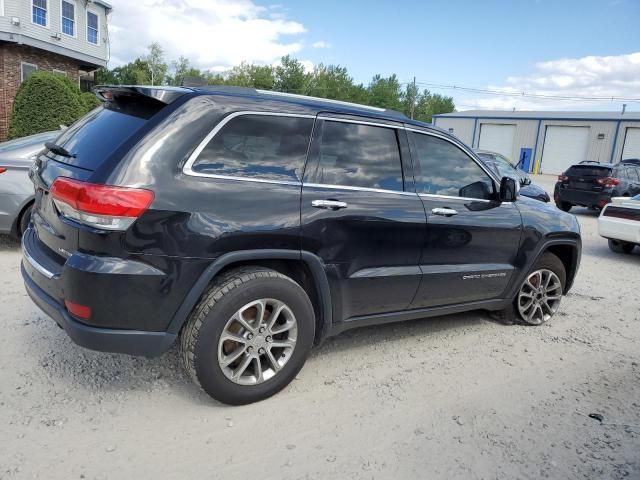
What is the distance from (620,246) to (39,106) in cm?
1685

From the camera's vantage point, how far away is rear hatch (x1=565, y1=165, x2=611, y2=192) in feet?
45.5

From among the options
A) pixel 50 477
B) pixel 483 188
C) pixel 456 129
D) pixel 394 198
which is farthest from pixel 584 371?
pixel 456 129

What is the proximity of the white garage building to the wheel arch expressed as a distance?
35.8 meters

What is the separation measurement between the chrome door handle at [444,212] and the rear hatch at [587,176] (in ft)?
38.8

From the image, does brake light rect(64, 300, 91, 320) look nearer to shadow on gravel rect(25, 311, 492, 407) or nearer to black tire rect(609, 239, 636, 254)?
shadow on gravel rect(25, 311, 492, 407)

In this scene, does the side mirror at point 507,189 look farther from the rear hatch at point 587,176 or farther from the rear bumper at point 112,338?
the rear hatch at point 587,176

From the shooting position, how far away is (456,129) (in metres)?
45.2

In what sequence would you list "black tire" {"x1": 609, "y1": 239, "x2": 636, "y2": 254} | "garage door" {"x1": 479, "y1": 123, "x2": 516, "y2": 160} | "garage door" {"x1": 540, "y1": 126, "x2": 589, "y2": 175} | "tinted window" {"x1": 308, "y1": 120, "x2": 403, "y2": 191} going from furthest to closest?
"garage door" {"x1": 479, "y1": 123, "x2": 516, "y2": 160}
"garage door" {"x1": 540, "y1": 126, "x2": 589, "y2": 175}
"black tire" {"x1": 609, "y1": 239, "x2": 636, "y2": 254}
"tinted window" {"x1": 308, "y1": 120, "x2": 403, "y2": 191}

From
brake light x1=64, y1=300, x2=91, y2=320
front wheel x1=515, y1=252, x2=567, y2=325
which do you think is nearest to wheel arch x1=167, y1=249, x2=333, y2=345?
brake light x1=64, y1=300, x2=91, y2=320

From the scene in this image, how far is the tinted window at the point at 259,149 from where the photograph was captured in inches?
118

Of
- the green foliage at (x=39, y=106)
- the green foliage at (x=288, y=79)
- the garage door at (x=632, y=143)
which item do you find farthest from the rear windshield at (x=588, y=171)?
the green foliage at (x=288, y=79)

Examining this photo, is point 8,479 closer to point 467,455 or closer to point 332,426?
point 332,426

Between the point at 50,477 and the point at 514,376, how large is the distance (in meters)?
3.10

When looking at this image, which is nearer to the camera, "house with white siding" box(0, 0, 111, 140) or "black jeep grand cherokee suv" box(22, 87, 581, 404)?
"black jeep grand cherokee suv" box(22, 87, 581, 404)
